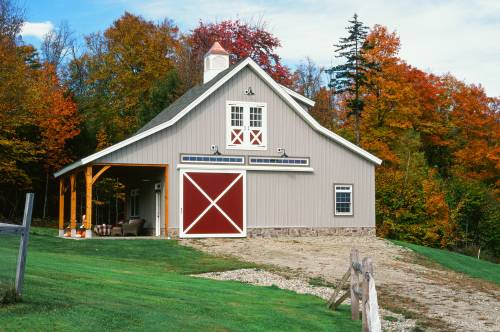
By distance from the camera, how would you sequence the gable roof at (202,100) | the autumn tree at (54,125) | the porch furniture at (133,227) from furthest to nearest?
1. the autumn tree at (54,125)
2. the porch furniture at (133,227)
3. the gable roof at (202,100)

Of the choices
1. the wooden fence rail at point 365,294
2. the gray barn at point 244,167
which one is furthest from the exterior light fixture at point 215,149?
the wooden fence rail at point 365,294

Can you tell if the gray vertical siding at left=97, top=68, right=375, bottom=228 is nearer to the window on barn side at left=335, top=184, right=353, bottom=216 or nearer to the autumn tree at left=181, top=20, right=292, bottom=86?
the window on barn side at left=335, top=184, right=353, bottom=216

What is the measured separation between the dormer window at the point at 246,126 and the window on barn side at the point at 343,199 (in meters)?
3.61

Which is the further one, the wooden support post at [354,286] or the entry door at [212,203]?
the entry door at [212,203]

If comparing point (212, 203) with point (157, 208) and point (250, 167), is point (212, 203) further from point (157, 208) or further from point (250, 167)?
point (157, 208)

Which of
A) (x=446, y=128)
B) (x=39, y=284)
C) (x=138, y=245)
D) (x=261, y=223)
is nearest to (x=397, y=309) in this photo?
(x=39, y=284)

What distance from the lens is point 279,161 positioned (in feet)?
91.5

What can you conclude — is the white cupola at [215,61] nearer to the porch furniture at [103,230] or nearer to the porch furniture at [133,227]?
the porch furniture at [133,227]

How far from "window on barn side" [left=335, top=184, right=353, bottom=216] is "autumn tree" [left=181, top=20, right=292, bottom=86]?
21.4m

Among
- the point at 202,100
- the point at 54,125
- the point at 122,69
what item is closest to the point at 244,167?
the point at 202,100

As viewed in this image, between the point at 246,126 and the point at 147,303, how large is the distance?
56.3ft

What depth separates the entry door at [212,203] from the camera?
26.3 metres

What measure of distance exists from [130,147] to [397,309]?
14325 millimetres

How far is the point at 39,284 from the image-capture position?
11.0 m
